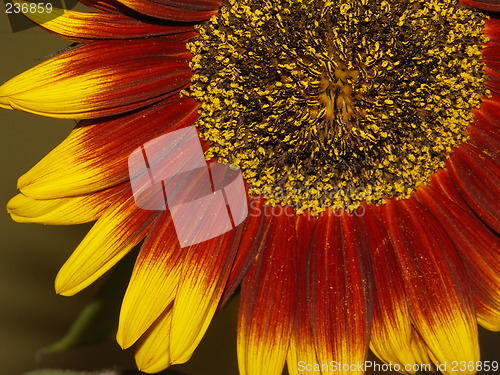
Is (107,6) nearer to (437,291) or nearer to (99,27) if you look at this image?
(99,27)

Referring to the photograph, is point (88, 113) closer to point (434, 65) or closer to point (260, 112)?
point (260, 112)

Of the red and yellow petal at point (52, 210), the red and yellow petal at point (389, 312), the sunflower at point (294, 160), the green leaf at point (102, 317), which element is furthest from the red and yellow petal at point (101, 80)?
the red and yellow petal at point (389, 312)

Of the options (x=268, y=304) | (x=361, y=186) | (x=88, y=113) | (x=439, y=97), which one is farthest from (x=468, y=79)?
(x=88, y=113)

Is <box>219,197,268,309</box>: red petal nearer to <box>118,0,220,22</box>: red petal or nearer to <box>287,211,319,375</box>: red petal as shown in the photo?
<box>287,211,319,375</box>: red petal

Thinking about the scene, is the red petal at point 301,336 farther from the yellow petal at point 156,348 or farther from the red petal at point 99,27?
the red petal at point 99,27

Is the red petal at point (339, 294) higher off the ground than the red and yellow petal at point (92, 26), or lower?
lower

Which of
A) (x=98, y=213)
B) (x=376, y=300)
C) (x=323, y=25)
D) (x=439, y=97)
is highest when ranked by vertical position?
(x=323, y=25)

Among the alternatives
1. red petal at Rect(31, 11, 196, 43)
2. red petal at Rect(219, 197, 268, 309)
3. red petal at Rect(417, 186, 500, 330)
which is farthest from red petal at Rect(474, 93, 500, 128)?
red petal at Rect(31, 11, 196, 43)
